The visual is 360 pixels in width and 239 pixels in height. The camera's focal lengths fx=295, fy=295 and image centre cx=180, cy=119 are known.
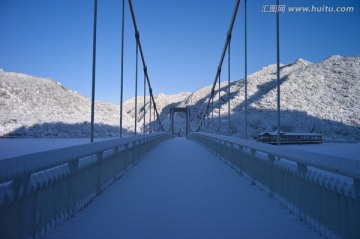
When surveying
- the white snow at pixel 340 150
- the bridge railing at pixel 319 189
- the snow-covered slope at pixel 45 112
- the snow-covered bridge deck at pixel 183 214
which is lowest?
the white snow at pixel 340 150

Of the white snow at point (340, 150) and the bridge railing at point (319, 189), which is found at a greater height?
the bridge railing at point (319, 189)

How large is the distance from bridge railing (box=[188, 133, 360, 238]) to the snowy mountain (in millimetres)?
55381

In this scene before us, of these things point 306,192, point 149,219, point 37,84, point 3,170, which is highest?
point 37,84

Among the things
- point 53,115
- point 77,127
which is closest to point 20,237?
point 77,127

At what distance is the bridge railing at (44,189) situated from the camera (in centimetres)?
208

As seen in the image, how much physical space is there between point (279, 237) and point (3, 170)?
2.42m

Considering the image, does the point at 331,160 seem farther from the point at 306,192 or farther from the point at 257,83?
the point at 257,83

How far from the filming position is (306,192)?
123 inches

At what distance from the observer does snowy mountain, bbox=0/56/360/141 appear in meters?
63.5

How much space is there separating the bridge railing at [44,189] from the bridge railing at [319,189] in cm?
242

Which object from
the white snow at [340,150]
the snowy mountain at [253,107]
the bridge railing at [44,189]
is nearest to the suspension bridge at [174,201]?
the bridge railing at [44,189]

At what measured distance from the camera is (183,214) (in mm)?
3559

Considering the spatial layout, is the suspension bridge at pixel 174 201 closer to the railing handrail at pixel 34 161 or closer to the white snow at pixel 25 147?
the railing handrail at pixel 34 161

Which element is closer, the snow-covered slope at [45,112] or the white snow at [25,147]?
the white snow at [25,147]
